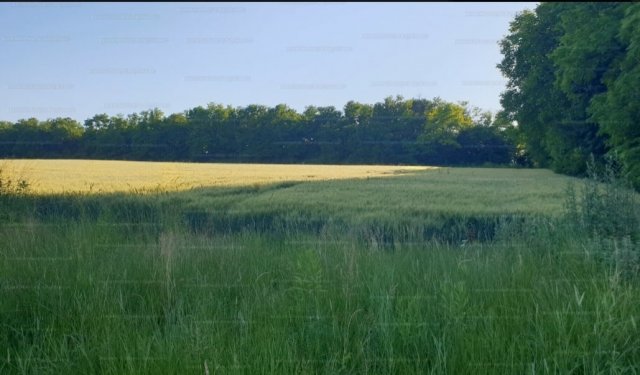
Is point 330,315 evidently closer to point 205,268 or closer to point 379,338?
point 379,338

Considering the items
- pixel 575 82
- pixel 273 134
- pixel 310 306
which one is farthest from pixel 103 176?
pixel 575 82

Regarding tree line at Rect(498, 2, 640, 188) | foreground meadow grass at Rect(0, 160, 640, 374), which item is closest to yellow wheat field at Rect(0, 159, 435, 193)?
foreground meadow grass at Rect(0, 160, 640, 374)

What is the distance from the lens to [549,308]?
9.04 ft

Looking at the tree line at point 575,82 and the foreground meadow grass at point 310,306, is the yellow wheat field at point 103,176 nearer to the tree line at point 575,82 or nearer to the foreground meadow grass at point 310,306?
the foreground meadow grass at point 310,306

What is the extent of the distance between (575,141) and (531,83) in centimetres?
400

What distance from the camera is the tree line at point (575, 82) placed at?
17141 millimetres

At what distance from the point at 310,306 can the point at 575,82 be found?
22465 millimetres

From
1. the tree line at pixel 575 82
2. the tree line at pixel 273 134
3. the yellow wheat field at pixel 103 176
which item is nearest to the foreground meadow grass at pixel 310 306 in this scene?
the yellow wheat field at pixel 103 176

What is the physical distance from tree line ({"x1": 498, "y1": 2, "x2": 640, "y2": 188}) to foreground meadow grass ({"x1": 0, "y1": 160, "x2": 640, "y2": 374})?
1025 centimetres

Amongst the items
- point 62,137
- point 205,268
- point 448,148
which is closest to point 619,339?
point 205,268

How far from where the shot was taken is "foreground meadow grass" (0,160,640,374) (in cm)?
236

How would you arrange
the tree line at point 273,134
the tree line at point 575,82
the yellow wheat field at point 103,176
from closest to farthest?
1. the yellow wheat field at point 103,176
2. the tree line at point 273,134
3. the tree line at point 575,82

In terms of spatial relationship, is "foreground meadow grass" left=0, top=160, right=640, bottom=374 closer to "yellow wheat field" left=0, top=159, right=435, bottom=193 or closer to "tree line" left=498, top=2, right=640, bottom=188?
"yellow wheat field" left=0, top=159, right=435, bottom=193

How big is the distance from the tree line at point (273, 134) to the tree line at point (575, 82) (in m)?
3.66
